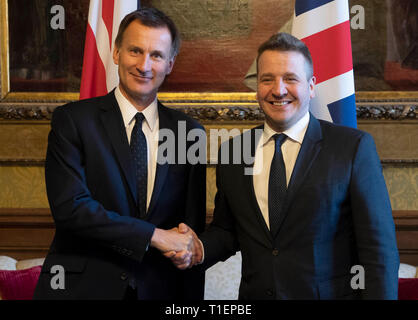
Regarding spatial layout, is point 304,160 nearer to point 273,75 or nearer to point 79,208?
point 273,75

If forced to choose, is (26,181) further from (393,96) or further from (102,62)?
(393,96)

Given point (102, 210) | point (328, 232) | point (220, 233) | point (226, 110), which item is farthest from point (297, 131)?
point (226, 110)

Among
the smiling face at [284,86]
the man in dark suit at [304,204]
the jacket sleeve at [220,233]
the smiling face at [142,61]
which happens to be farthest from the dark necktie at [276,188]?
the smiling face at [142,61]

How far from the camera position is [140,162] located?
2035 mm

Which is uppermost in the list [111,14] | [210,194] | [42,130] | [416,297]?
[111,14]

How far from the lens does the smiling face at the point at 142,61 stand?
6.89 feet

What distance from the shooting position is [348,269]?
1.87m

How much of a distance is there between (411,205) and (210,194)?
4.43ft

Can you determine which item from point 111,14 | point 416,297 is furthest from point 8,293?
point 416,297

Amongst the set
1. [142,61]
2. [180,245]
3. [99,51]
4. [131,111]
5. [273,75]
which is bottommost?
[180,245]

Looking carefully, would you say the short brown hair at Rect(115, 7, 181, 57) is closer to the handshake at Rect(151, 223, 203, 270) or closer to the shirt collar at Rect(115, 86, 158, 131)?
the shirt collar at Rect(115, 86, 158, 131)

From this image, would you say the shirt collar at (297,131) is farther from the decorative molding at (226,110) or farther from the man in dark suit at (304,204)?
the decorative molding at (226,110)

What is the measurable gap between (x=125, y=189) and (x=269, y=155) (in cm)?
61

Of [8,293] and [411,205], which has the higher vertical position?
[411,205]
